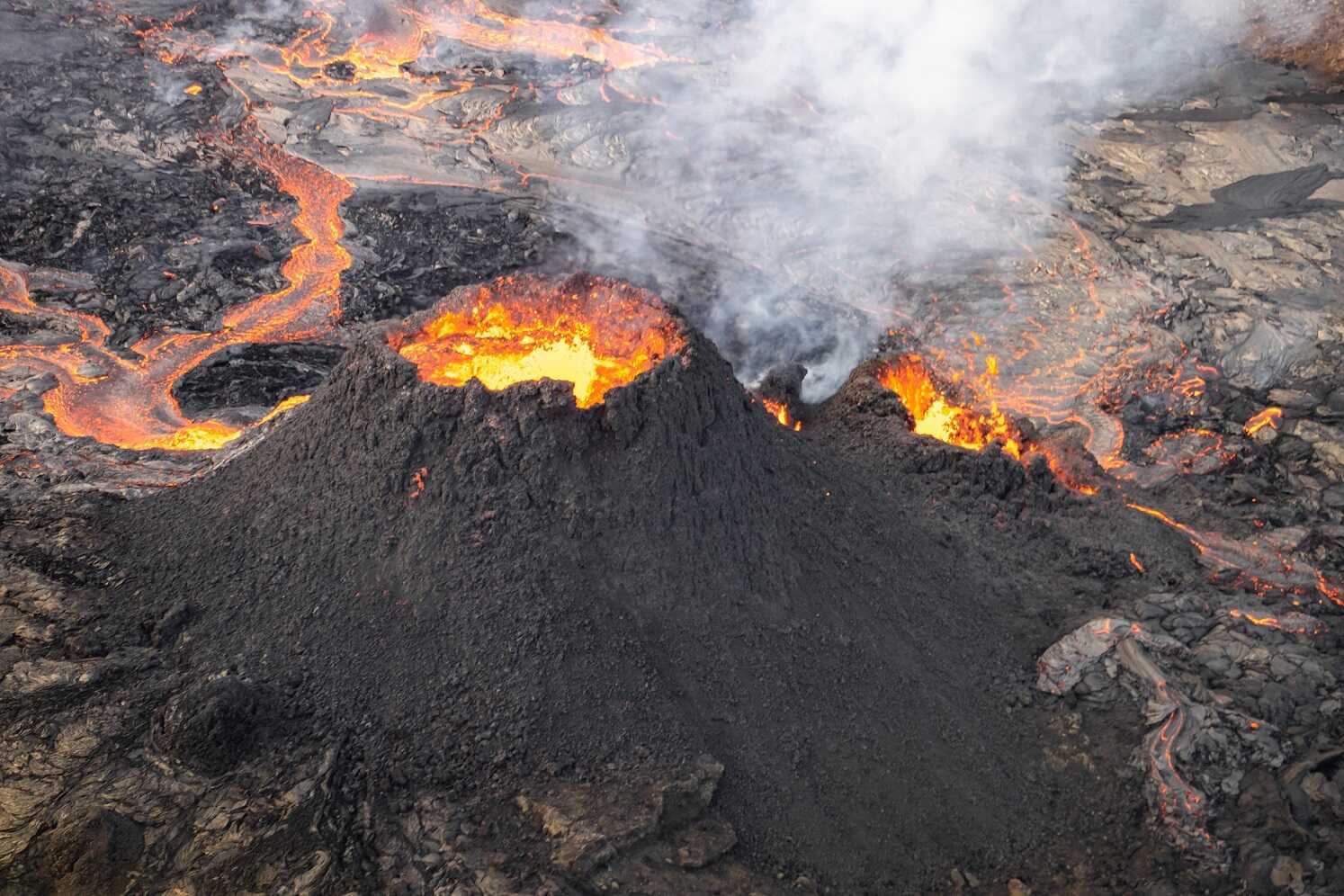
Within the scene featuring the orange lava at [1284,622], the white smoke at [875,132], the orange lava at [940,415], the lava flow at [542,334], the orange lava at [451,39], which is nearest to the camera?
the lava flow at [542,334]

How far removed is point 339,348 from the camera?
12.1 m

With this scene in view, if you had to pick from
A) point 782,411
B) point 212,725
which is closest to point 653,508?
point 212,725

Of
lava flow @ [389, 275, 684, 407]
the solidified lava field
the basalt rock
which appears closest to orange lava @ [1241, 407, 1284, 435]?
the solidified lava field

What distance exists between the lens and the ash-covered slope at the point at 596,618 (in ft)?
19.6

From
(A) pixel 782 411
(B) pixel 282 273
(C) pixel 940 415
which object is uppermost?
(C) pixel 940 415

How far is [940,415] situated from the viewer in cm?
1055

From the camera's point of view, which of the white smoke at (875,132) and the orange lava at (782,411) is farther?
the white smoke at (875,132)

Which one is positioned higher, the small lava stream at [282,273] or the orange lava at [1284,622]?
the orange lava at [1284,622]

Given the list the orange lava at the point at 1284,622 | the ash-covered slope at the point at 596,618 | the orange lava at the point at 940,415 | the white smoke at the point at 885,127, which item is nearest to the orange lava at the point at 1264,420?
the orange lava at the point at 940,415

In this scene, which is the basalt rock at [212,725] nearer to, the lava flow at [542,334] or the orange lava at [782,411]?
the lava flow at [542,334]

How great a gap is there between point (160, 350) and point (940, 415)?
30.7 feet

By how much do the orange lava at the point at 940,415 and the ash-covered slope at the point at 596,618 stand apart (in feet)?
11.0

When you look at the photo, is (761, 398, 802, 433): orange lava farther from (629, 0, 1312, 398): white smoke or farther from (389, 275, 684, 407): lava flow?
(389, 275, 684, 407): lava flow

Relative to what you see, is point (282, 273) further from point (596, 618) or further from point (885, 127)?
point (885, 127)
